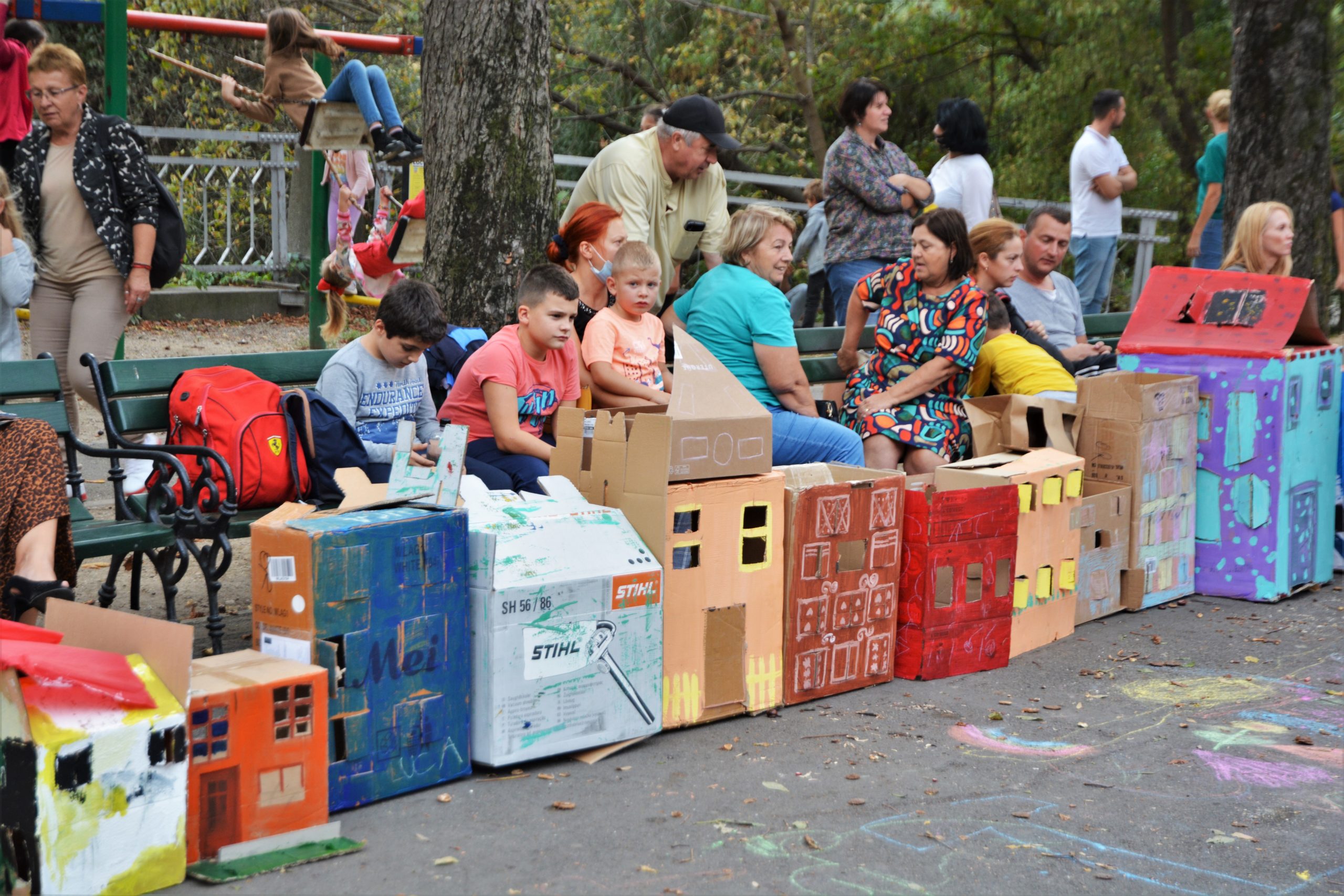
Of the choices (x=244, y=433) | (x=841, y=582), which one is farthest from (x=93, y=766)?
(x=841, y=582)

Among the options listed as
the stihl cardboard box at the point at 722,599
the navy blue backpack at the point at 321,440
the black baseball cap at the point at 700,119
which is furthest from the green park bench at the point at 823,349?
the navy blue backpack at the point at 321,440

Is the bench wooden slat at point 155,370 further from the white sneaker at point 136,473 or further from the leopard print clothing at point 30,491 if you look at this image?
the white sneaker at point 136,473

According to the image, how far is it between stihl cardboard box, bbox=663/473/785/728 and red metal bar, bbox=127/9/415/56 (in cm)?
487

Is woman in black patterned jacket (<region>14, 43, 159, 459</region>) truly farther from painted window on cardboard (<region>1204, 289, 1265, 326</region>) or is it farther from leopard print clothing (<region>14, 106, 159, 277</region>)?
painted window on cardboard (<region>1204, 289, 1265, 326</region>)

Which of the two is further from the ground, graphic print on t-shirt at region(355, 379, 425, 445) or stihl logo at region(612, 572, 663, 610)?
graphic print on t-shirt at region(355, 379, 425, 445)

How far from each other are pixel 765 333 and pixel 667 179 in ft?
3.51

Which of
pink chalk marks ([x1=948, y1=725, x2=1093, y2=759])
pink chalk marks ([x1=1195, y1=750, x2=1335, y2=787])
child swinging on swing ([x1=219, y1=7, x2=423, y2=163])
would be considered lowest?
pink chalk marks ([x1=1195, y1=750, x2=1335, y2=787])

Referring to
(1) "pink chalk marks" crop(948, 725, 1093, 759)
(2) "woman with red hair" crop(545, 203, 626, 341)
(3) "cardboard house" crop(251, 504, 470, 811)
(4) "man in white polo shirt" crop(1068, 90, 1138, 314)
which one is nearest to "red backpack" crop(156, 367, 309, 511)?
(3) "cardboard house" crop(251, 504, 470, 811)

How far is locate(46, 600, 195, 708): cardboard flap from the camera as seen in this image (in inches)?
110

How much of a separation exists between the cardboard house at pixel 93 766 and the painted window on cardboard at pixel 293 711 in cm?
24

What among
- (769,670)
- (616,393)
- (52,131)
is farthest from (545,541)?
(52,131)

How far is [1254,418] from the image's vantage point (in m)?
5.57

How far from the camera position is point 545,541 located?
11.7ft

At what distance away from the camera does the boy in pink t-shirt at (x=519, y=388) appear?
15.0ft
